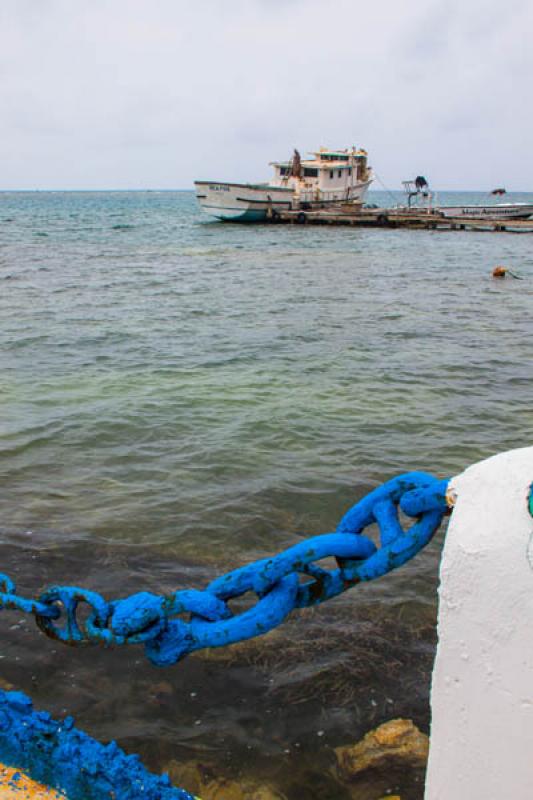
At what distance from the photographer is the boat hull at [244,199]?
4753 centimetres

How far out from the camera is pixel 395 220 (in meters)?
46.7

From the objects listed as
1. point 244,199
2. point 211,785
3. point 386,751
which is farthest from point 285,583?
point 244,199

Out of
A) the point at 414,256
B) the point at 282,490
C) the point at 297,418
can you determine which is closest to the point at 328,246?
the point at 414,256

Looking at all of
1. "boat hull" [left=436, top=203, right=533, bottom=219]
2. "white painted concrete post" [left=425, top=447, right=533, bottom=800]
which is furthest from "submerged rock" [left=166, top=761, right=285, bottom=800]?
"boat hull" [left=436, top=203, right=533, bottom=219]

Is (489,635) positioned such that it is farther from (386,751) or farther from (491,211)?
(491,211)

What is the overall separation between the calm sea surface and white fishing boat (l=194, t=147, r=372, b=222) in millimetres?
32445

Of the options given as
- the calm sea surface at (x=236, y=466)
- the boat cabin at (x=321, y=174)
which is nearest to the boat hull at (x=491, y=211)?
the boat cabin at (x=321, y=174)

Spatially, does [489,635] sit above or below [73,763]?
above

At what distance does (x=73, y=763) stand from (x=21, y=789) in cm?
18

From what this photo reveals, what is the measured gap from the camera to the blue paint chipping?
6.32 feet

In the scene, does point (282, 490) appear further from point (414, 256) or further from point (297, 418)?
point (414, 256)

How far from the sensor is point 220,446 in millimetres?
6914

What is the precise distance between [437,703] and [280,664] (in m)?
2.46

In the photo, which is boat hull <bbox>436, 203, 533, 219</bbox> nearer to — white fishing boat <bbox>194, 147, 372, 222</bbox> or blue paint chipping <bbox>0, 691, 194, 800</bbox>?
white fishing boat <bbox>194, 147, 372, 222</bbox>
